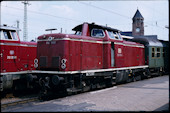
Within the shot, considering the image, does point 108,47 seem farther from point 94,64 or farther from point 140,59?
point 140,59

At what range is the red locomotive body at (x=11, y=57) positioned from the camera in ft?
32.6

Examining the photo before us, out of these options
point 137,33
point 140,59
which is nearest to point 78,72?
point 140,59

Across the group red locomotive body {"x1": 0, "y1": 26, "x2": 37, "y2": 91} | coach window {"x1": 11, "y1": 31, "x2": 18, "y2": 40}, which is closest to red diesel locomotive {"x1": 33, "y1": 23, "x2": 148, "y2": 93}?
red locomotive body {"x1": 0, "y1": 26, "x2": 37, "y2": 91}

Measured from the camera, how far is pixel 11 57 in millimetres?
10383

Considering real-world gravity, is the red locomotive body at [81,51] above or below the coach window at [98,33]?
below

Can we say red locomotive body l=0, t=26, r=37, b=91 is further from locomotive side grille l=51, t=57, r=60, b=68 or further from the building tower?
the building tower

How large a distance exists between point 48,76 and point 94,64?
2717mm

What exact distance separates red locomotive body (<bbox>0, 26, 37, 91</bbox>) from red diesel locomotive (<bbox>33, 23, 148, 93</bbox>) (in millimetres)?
1094

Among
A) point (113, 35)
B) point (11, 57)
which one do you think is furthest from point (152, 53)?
point (11, 57)

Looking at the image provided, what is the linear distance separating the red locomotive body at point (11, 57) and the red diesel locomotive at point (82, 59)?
3.59 ft

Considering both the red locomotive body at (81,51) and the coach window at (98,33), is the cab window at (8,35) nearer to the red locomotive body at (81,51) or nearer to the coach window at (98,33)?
the red locomotive body at (81,51)

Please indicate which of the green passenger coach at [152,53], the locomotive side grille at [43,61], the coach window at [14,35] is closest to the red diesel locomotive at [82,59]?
the locomotive side grille at [43,61]

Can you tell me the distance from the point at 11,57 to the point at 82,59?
3710mm

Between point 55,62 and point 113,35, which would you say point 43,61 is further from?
point 113,35
